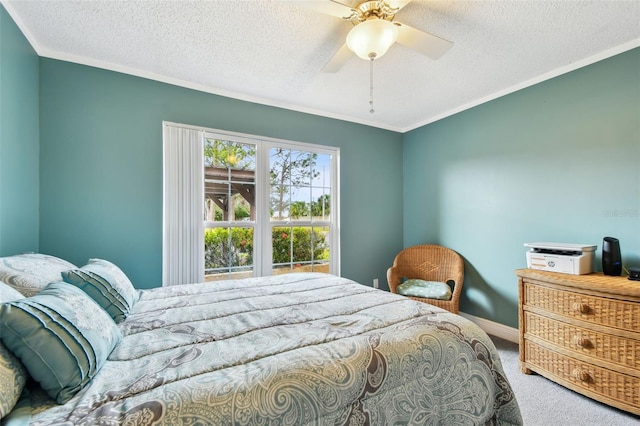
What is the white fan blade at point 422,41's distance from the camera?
1.66 m

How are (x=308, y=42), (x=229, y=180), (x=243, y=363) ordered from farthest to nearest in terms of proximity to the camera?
(x=229, y=180), (x=308, y=42), (x=243, y=363)

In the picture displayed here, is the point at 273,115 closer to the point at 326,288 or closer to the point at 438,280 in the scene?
the point at 326,288

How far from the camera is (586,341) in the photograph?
1.91 m

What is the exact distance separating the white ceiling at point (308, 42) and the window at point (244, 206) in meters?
0.64

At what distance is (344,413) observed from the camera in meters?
0.95

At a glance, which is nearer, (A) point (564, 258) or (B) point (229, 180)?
(A) point (564, 258)

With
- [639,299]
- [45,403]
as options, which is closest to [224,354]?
[45,403]

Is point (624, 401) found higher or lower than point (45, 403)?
lower

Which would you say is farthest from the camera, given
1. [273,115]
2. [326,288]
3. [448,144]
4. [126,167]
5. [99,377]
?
[448,144]

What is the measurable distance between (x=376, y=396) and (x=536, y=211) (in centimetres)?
258

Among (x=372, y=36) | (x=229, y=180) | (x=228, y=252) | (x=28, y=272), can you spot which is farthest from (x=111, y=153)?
(x=372, y=36)

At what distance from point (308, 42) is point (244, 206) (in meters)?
1.75

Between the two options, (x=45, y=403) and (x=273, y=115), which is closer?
(x=45, y=403)

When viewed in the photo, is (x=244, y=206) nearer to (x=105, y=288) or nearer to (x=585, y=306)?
(x=105, y=288)
